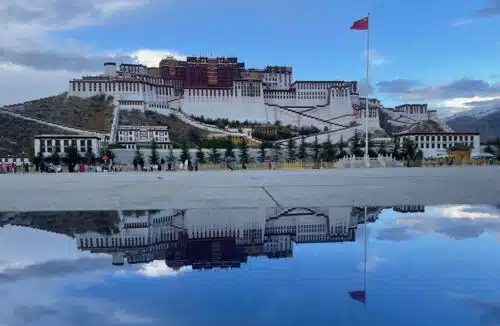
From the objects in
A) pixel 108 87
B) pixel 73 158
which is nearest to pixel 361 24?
pixel 73 158

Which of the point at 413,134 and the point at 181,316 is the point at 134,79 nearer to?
the point at 413,134

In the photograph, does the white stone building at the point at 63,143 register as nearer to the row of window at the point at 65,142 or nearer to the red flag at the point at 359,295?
the row of window at the point at 65,142

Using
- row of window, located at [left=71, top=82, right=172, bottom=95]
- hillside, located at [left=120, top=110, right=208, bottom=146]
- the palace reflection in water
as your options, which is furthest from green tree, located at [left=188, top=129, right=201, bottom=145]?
the palace reflection in water

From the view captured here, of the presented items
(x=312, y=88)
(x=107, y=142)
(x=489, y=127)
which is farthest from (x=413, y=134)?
(x=489, y=127)

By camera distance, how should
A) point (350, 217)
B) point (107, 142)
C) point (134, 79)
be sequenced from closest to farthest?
point (350, 217), point (107, 142), point (134, 79)

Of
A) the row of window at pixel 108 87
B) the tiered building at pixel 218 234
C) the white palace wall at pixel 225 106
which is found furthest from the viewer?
the white palace wall at pixel 225 106

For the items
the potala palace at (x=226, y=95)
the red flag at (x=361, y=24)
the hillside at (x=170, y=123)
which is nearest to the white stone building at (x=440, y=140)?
the potala palace at (x=226, y=95)
